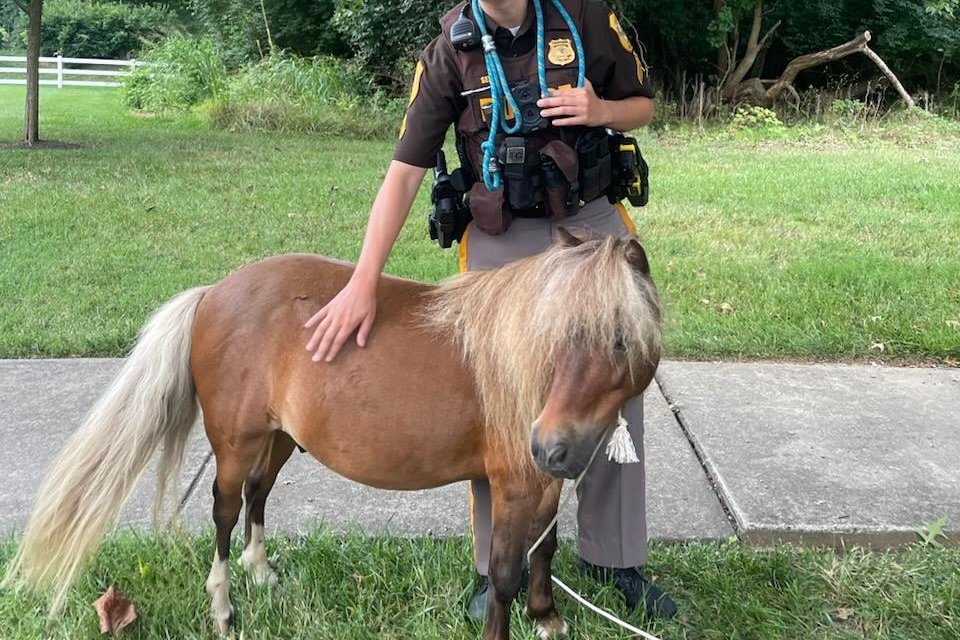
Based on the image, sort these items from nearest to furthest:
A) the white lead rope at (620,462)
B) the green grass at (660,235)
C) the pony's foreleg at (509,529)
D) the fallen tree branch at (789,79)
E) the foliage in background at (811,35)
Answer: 1. the white lead rope at (620,462)
2. the pony's foreleg at (509,529)
3. the green grass at (660,235)
4. the fallen tree branch at (789,79)
5. the foliage in background at (811,35)

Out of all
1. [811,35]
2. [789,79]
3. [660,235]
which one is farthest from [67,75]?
[660,235]

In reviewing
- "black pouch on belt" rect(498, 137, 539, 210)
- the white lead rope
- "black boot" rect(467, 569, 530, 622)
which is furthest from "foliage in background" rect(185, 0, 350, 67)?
the white lead rope

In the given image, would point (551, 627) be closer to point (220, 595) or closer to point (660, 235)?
point (220, 595)

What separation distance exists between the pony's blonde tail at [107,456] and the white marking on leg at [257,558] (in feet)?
1.39

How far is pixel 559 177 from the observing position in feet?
7.29

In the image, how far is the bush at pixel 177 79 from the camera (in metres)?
15.3

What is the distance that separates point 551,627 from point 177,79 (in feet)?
51.8

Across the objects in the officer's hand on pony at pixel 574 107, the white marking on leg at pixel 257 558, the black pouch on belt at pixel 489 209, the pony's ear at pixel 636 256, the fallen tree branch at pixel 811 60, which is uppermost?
the fallen tree branch at pixel 811 60

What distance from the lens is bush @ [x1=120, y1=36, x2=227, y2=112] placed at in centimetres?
1534

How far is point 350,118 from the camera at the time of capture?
41.1ft

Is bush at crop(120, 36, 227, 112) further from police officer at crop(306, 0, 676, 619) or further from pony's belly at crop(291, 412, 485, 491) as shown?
pony's belly at crop(291, 412, 485, 491)

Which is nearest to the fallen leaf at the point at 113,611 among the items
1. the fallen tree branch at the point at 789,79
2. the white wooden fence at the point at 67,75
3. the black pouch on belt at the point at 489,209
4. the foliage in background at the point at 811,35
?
the black pouch on belt at the point at 489,209

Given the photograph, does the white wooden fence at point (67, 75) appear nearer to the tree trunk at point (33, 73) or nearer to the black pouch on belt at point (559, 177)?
the tree trunk at point (33, 73)

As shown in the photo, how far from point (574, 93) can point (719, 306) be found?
3109 millimetres
